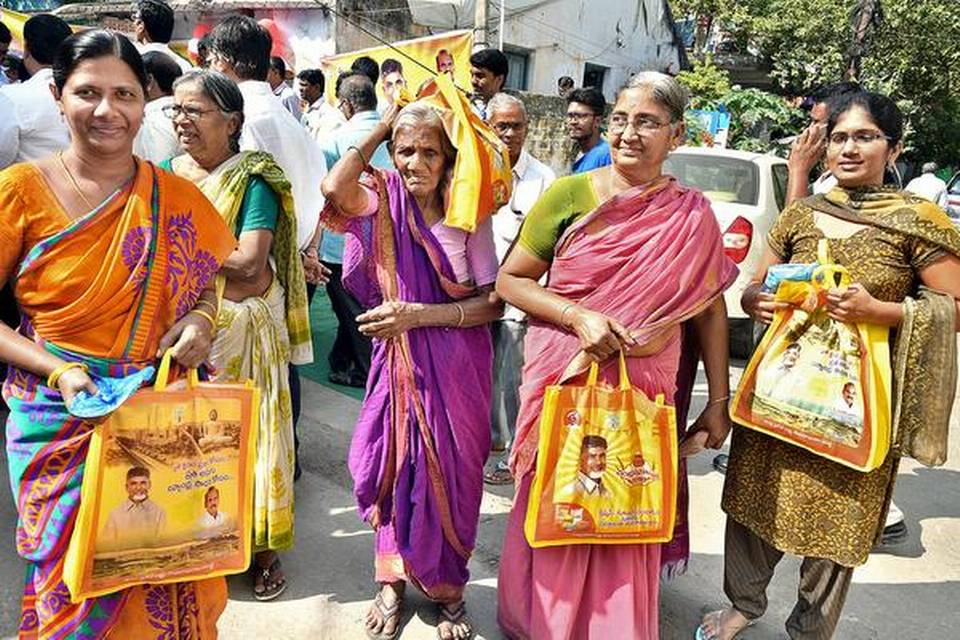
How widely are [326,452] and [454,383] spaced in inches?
64.2

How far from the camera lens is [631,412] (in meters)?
2.01

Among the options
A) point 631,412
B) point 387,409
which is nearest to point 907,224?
point 631,412

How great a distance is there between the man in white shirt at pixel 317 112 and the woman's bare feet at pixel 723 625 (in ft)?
11.8

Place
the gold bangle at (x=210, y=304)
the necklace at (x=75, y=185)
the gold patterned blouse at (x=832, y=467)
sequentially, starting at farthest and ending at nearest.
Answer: the gold patterned blouse at (x=832, y=467), the gold bangle at (x=210, y=304), the necklace at (x=75, y=185)

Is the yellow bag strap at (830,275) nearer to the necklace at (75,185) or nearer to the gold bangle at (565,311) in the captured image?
the gold bangle at (565,311)

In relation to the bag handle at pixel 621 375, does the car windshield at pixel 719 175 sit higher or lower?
higher

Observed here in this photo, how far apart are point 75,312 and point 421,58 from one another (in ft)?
31.1

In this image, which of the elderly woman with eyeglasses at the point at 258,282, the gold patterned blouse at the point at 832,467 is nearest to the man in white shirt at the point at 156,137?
the elderly woman with eyeglasses at the point at 258,282

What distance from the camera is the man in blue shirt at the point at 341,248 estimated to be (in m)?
4.44

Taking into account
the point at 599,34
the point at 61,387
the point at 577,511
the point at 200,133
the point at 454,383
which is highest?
the point at 599,34

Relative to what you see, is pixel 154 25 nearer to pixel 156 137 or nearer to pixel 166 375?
pixel 156 137

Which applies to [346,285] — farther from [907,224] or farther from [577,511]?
[907,224]

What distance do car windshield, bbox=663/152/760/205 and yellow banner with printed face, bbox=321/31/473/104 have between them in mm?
4274

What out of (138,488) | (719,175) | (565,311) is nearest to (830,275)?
(565,311)
